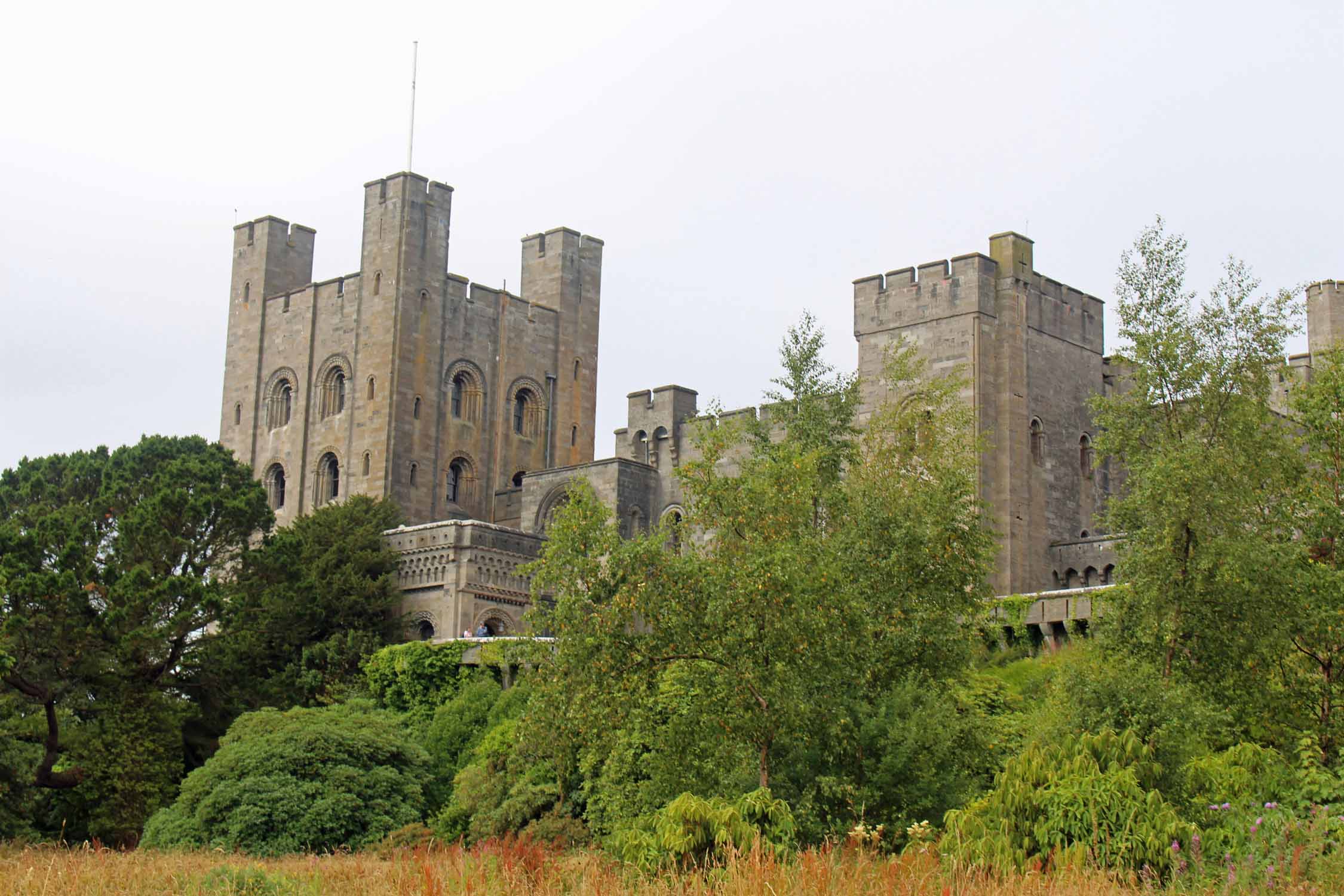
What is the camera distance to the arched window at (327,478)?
56.2 metres

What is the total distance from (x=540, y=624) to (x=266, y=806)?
35.9 feet

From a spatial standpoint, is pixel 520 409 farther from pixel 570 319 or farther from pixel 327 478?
pixel 327 478

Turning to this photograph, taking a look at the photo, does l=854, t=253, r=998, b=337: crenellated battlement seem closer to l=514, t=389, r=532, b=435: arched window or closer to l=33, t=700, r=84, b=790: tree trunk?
l=514, t=389, r=532, b=435: arched window

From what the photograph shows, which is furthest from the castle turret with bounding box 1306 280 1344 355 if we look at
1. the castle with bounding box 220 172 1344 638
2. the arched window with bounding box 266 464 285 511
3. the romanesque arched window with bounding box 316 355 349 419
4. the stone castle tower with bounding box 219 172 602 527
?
the arched window with bounding box 266 464 285 511

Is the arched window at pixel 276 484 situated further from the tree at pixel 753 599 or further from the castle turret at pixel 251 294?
the tree at pixel 753 599

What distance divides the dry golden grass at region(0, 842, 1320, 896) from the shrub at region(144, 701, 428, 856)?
31.4 feet

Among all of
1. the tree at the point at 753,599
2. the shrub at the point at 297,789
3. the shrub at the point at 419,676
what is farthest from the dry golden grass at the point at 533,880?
the shrub at the point at 419,676

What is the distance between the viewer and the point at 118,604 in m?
36.7

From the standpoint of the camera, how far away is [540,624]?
23.5m

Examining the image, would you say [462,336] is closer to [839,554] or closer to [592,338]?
[592,338]

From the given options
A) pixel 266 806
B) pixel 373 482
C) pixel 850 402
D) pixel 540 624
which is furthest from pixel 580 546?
pixel 373 482

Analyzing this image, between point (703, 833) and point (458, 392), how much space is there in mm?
40984

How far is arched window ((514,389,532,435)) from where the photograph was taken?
5853 cm

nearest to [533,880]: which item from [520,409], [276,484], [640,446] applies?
[640,446]
